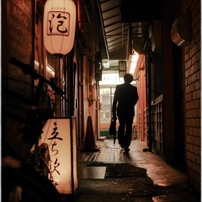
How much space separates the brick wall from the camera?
18.8 feet

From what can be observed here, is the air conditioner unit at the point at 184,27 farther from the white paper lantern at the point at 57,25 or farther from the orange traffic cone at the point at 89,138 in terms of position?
the orange traffic cone at the point at 89,138

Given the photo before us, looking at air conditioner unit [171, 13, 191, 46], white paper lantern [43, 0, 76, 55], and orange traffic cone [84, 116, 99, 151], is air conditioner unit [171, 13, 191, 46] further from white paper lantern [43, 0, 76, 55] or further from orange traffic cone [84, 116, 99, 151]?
orange traffic cone [84, 116, 99, 151]

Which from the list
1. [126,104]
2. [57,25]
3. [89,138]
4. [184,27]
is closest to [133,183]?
[184,27]

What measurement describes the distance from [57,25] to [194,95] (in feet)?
9.73

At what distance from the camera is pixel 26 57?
18.5ft

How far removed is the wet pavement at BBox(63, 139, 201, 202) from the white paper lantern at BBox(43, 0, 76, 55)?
9.22 ft

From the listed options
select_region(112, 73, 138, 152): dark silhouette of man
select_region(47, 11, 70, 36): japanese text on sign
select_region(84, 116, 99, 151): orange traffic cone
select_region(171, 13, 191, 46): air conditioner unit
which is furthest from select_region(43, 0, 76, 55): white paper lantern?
select_region(84, 116, 99, 151): orange traffic cone

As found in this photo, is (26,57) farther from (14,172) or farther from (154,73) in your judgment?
(154,73)

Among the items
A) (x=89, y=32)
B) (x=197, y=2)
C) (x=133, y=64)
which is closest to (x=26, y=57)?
(x=197, y=2)

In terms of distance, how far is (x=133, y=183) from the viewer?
6.89 metres

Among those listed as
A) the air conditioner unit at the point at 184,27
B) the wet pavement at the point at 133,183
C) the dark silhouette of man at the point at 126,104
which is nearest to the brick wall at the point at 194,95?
the air conditioner unit at the point at 184,27

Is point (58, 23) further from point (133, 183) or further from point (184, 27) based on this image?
point (133, 183)

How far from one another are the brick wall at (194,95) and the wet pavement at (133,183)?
1.56 feet

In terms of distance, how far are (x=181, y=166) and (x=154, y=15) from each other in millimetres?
4797
